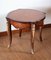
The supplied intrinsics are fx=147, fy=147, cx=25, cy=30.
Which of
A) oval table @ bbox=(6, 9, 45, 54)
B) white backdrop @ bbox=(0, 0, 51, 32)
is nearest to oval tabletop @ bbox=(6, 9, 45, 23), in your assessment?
oval table @ bbox=(6, 9, 45, 54)

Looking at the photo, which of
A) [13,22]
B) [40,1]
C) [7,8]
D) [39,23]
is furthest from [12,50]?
[40,1]

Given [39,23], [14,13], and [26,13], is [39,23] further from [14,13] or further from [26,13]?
[14,13]

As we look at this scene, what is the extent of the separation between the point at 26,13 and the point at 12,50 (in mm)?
604

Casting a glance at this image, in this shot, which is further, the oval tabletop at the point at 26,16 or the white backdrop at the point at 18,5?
the white backdrop at the point at 18,5

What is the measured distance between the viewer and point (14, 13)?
2.24m

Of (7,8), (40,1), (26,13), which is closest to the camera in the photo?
(26,13)

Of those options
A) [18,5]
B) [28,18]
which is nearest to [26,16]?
[28,18]

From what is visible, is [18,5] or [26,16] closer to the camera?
[26,16]

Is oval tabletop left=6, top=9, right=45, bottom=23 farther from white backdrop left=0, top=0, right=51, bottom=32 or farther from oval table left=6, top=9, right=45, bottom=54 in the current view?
white backdrop left=0, top=0, right=51, bottom=32

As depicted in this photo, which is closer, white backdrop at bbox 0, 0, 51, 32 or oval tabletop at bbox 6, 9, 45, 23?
oval tabletop at bbox 6, 9, 45, 23

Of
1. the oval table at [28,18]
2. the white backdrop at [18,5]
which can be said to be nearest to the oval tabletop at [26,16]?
the oval table at [28,18]

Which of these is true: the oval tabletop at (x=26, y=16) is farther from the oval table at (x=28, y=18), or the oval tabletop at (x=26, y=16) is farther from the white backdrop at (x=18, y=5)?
the white backdrop at (x=18, y=5)

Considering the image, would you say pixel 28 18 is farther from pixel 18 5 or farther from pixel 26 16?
pixel 18 5

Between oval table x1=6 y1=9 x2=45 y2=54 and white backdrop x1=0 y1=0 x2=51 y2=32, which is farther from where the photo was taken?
white backdrop x1=0 y1=0 x2=51 y2=32
